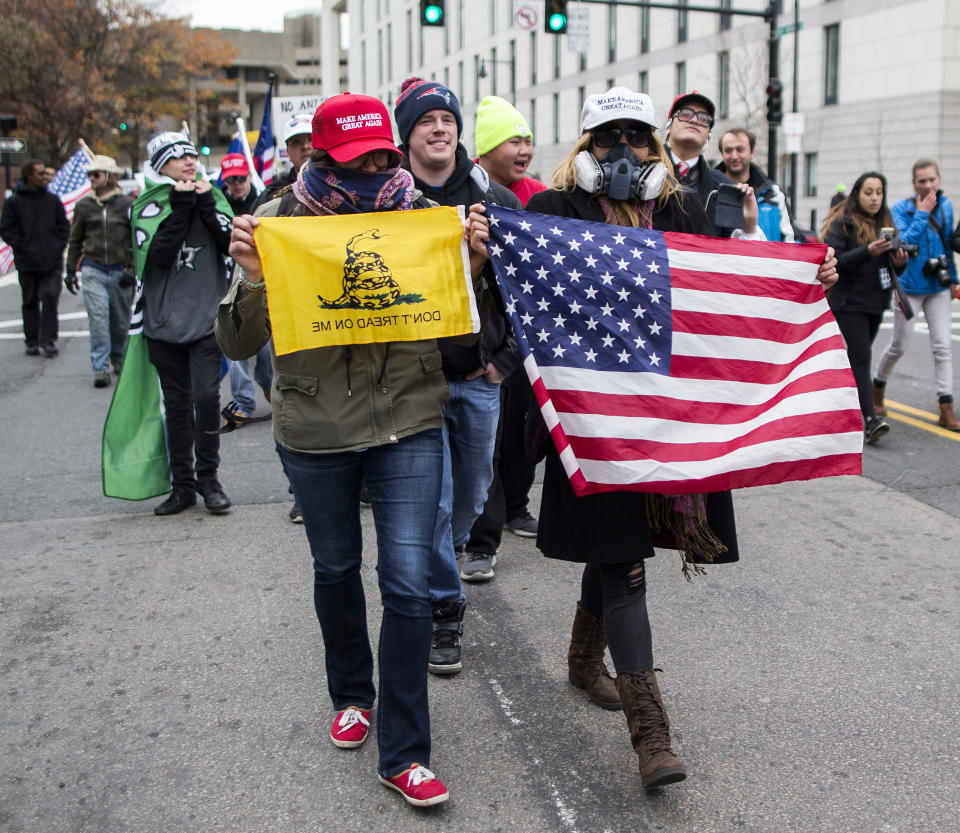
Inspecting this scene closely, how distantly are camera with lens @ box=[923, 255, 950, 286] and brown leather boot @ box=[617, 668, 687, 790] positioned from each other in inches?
243

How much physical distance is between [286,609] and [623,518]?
1.95 m

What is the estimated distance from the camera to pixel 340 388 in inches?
125

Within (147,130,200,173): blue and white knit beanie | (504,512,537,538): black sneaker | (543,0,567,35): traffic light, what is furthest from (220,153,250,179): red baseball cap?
(543,0,567,35): traffic light

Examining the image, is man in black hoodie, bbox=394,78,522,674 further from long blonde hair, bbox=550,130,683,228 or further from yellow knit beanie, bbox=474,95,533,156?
yellow knit beanie, bbox=474,95,533,156

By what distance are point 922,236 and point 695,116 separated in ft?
12.0

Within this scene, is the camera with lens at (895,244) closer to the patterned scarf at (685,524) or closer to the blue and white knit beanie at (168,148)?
the patterned scarf at (685,524)

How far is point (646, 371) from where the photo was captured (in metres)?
3.33

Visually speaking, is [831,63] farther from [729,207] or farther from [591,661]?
[591,661]

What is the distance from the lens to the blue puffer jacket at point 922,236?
327 inches

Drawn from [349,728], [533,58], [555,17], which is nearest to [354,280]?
[349,728]

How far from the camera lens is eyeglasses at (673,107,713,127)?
5539 millimetres

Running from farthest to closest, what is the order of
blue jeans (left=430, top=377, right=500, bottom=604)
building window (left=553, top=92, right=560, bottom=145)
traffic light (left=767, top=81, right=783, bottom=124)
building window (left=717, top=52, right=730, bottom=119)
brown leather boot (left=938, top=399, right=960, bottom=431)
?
building window (left=553, top=92, right=560, bottom=145) → building window (left=717, top=52, right=730, bottom=119) → traffic light (left=767, top=81, right=783, bottom=124) → brown leather boot (left=938, top=399, right=960, bottom=431) → blue jeans (left=430, top=377, right=500, bottom=604)

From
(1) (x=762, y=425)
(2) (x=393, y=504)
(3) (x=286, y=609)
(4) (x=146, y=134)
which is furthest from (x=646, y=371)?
(4) (x=146, y=134)

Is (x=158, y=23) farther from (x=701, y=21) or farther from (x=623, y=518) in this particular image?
(x=623, y=518)
